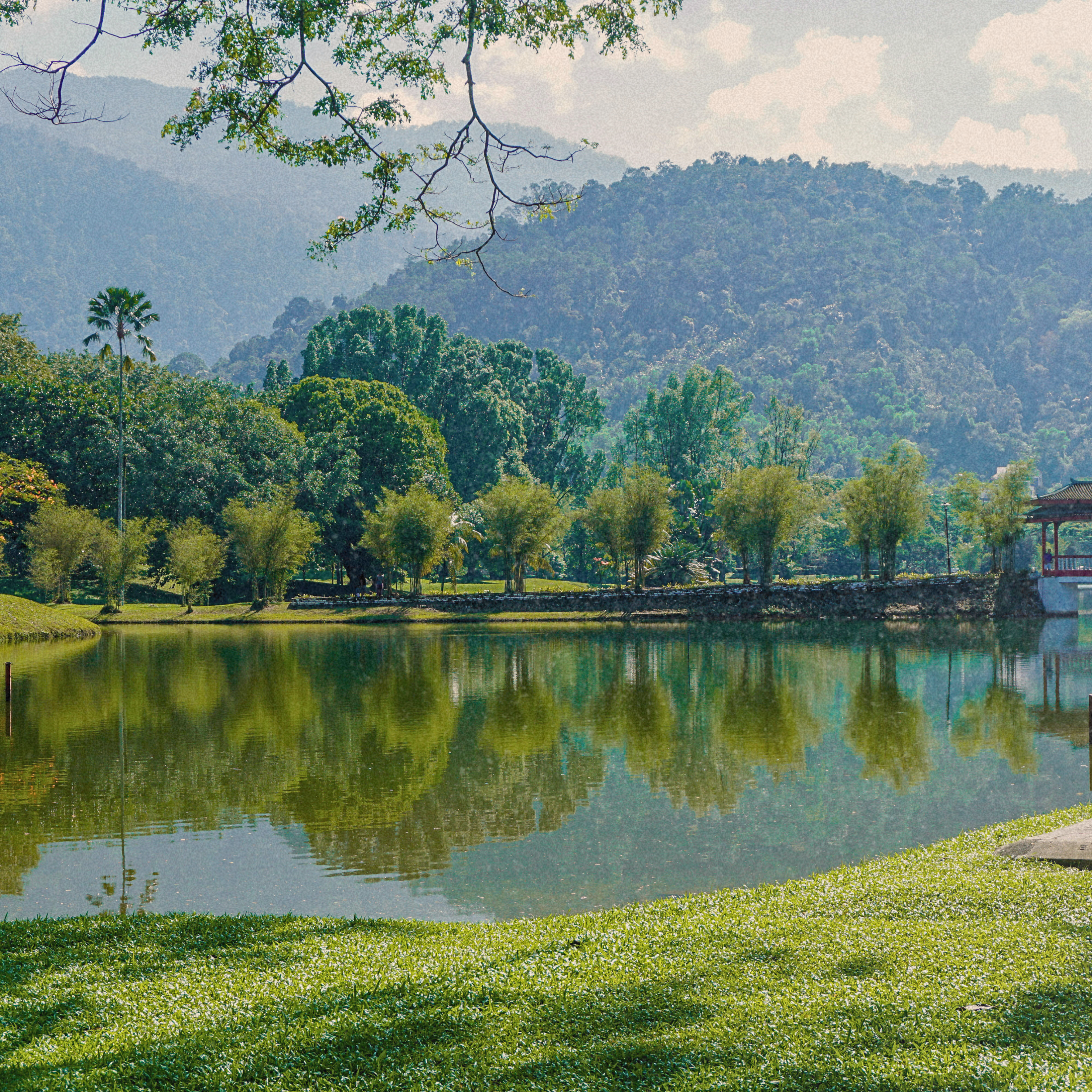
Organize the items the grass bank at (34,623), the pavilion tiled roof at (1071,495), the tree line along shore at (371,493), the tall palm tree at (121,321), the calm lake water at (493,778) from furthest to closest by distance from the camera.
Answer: the tall palm tree at (121,321), the tree line along shore at (371,493), the pavilion tiled roof at (1071,495), the grass bank at (34,623), the calm lake water at (493,778)

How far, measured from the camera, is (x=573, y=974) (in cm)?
617

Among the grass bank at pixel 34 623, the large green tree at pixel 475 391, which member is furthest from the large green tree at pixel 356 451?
the grass bank at pixel 34 623

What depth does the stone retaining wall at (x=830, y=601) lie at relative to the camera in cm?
5300

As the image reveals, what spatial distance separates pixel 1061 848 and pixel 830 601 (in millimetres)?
46213

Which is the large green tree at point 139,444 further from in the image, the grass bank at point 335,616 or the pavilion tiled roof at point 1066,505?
the pavilion tiled roof at point 1066,505

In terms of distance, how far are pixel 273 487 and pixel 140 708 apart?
44127 millimetres

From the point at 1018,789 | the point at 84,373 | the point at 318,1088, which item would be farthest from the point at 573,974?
the point at 84,373

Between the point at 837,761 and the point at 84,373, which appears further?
the point at 84,373

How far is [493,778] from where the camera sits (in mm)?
15281

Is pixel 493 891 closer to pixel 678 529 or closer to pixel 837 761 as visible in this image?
pixel 837 761

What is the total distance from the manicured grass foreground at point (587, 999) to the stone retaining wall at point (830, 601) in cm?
4644

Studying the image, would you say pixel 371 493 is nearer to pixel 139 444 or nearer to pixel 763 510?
pixel 139 444

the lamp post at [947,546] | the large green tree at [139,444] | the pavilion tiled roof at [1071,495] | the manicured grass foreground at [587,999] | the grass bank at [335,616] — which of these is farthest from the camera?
the large green tree at [139,444]

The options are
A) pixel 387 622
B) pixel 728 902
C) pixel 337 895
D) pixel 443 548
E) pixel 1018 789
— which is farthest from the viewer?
pixel 443 548
